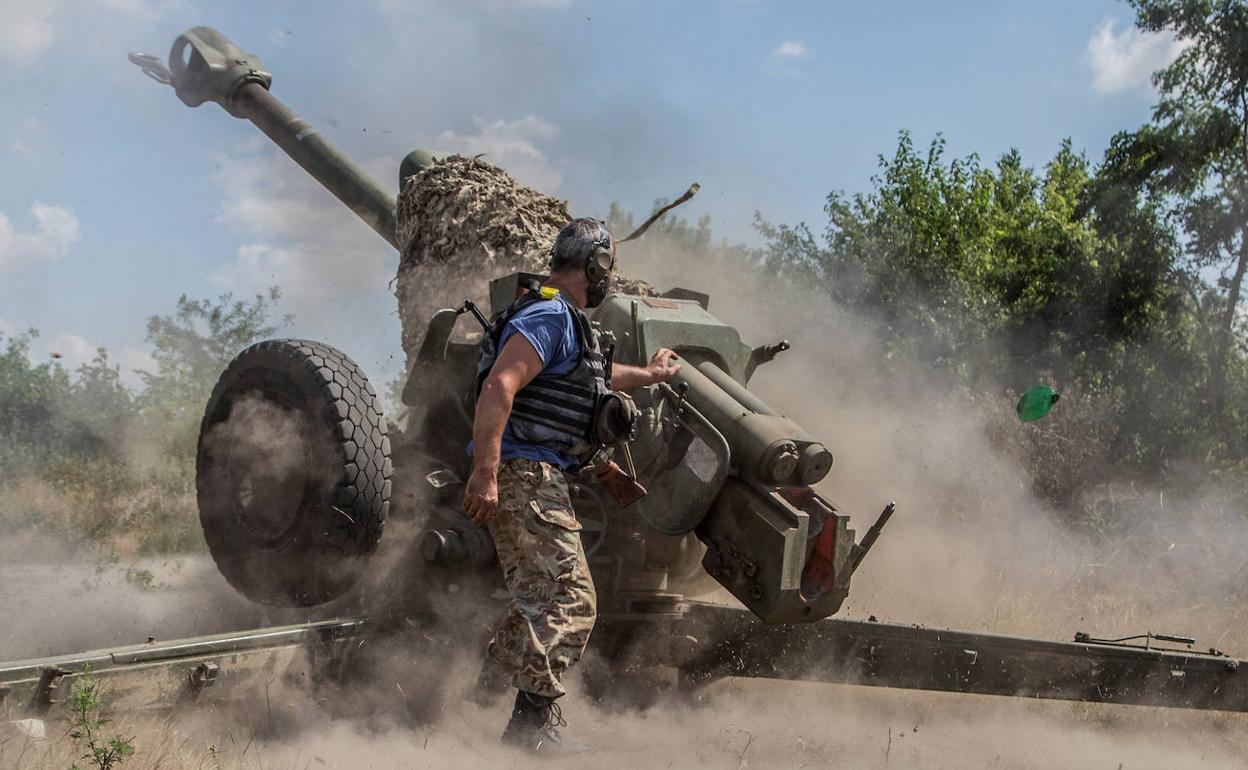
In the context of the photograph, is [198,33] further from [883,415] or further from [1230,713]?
[1230,713]

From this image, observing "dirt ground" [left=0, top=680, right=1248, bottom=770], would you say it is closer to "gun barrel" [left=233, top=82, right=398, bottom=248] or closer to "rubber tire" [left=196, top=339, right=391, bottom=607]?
"rubber tire" [left=196, top=339, right=391, bottom=607]

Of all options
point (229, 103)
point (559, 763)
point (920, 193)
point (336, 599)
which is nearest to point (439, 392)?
point (336, 599)

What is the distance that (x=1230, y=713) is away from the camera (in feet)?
20.3

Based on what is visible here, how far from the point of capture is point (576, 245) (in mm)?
4188

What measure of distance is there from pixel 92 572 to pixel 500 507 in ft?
17.8

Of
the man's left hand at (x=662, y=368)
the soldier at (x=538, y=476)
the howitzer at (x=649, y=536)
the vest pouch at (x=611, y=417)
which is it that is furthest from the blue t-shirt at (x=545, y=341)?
the howitzer at (x=649, y=536)

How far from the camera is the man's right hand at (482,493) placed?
368cm

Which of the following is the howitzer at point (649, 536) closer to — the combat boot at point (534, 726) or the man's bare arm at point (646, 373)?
the man's bare arm at point (646, 373)

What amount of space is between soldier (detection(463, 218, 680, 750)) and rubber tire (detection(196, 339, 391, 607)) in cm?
97

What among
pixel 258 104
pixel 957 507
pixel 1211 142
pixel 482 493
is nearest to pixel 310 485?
pixel 482 493

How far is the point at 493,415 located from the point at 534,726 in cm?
103

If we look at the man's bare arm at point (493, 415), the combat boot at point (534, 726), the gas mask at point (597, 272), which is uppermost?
the gas mask at point (597, 272)

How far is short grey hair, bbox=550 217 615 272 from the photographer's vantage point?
417 cm

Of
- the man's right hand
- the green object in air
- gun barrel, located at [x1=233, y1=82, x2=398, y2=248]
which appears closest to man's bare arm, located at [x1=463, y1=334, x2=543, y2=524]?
the man's right hand
